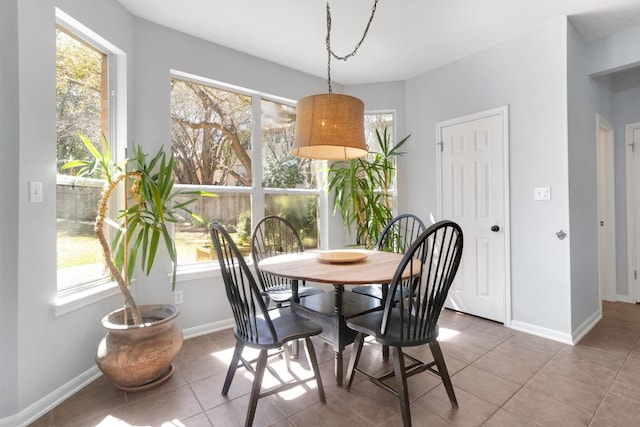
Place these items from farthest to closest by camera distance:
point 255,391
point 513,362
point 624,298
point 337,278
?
point 624,298 → point 513,362 → point 337,278 → point 255,391

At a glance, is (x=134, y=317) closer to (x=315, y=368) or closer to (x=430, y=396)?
(x=315, y=368)

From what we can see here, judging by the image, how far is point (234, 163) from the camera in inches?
125

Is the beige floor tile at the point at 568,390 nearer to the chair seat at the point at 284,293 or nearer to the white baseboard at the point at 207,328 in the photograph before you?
the chair seat at the point at 284,293

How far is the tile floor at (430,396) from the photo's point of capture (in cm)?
169

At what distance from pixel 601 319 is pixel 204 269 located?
153 inches

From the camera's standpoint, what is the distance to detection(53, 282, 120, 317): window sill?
1.90 meters

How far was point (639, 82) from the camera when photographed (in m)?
3.40

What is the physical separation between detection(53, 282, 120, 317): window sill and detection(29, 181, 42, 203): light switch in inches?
24.0

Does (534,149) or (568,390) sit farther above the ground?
(534,149)

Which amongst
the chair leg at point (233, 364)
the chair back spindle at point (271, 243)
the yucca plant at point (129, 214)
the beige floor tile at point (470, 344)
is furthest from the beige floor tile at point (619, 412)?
the yucca plant at point (129, 214)

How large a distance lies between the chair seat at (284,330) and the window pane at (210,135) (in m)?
1.64

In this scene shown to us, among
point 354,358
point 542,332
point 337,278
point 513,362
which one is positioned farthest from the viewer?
point 542,332

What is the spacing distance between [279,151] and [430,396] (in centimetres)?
267

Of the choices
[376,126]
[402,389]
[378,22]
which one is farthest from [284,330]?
[376,126]
